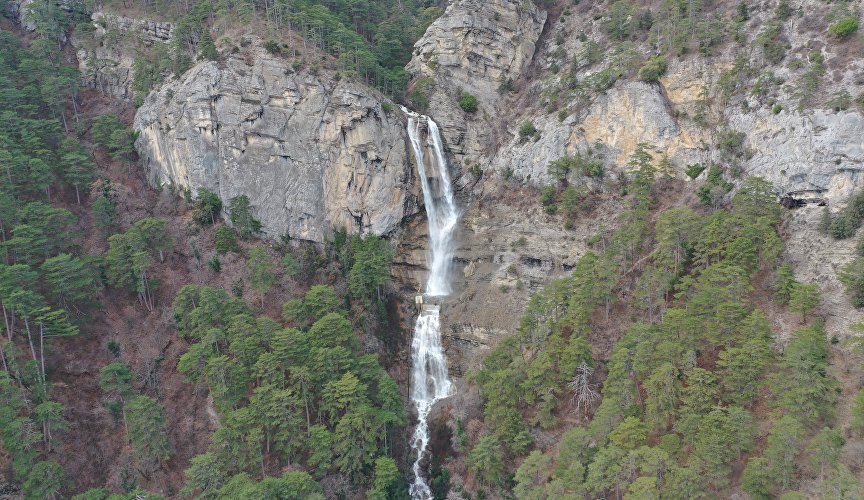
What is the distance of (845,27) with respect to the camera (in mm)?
53250

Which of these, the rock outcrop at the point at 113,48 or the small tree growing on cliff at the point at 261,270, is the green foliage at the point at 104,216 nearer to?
the small tree growing on cliff at the point at 261,270

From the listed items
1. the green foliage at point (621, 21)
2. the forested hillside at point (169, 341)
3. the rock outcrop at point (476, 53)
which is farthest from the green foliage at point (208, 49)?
the green foliage at point (621, 21)

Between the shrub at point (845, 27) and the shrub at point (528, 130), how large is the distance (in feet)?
95.8

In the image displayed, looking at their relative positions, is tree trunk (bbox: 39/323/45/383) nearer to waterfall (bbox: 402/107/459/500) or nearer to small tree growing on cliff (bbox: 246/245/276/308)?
small tree growing on cliff (bbox: 246/245/276/308)

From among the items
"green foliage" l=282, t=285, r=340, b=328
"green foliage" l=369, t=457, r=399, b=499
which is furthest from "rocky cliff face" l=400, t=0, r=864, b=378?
"green foliage" l=282, t=285, r=340, b=328

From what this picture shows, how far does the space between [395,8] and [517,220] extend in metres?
44.6

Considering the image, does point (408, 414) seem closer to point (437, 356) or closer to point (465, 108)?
point (437, 356)

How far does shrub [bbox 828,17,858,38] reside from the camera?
53.2m

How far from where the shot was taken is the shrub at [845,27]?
53.2 meters

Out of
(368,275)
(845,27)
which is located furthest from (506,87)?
(845,27)

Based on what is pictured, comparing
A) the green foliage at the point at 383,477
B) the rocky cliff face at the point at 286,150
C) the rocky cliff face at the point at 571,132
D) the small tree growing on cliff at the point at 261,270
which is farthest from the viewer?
the rocky cliff face at the point at 286,150

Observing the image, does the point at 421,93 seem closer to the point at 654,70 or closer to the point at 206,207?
the point at 654,70

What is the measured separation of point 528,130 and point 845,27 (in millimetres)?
30508

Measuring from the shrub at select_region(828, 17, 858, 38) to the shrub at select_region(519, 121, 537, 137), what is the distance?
1150 inches
